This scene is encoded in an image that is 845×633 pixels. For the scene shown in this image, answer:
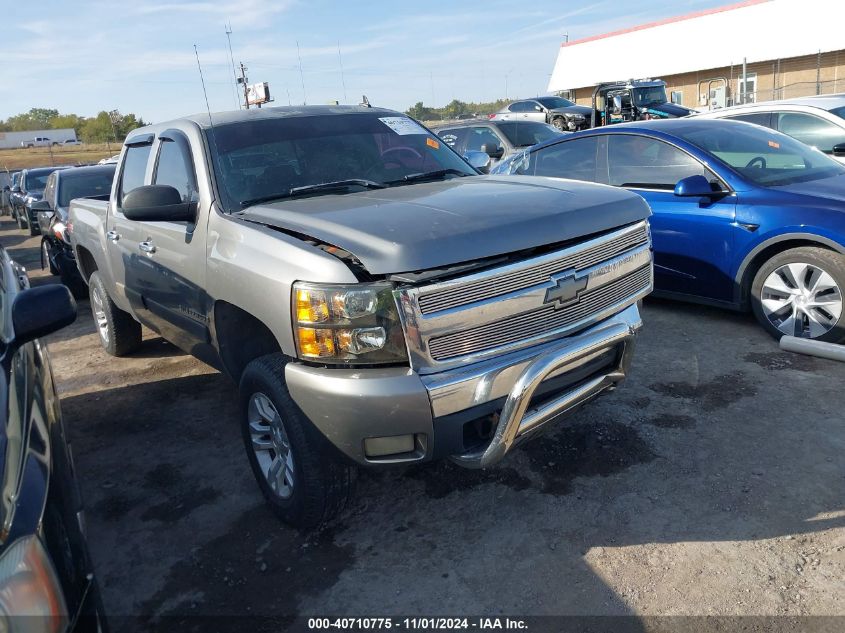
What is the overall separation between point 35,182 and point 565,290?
18.5m

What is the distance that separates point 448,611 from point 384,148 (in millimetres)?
2697

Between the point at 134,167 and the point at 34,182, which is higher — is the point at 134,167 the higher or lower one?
the higher one

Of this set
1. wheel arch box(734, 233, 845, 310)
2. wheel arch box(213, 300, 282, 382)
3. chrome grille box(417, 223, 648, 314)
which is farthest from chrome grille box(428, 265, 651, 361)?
wheel arch box(734, 233, 845, 310)

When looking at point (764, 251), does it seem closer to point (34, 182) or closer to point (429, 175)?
point (429, 175)

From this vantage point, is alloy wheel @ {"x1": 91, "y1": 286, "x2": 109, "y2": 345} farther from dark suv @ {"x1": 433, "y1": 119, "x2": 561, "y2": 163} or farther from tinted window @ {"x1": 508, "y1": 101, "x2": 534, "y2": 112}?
tinted window @ {"x1": 508, "y1": 101, "x2": 534, "y2": 112}

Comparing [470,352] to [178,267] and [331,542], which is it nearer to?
[331,542]

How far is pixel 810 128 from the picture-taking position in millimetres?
7754

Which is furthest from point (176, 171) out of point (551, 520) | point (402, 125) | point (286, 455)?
point (551, 520)

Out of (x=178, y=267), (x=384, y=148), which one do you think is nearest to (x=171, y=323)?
(x=178, y=267)

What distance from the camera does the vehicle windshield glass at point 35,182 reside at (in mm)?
17438

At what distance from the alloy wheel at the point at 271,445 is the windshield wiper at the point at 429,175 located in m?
1.49

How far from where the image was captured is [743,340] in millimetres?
5102

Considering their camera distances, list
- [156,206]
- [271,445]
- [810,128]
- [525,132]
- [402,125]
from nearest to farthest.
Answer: [271,445]
[156,206]
[402,125]
[810,128]
[525,132]

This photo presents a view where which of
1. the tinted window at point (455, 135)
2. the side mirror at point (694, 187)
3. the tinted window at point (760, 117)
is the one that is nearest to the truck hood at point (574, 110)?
the tinted window at point (455, 135)
